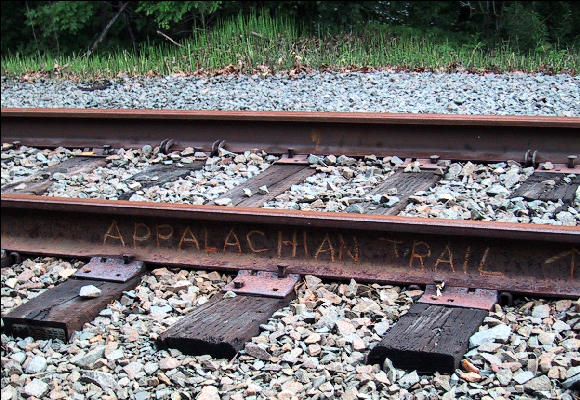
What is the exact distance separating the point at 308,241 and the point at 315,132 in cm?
200

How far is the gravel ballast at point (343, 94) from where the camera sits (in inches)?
254

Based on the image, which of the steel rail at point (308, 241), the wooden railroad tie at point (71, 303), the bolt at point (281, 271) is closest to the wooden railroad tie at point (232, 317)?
the bolt at point (281, 271)

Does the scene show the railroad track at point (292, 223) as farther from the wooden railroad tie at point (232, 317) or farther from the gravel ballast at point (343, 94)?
the gravel ballast at point (343, 94)

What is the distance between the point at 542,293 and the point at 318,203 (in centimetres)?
147

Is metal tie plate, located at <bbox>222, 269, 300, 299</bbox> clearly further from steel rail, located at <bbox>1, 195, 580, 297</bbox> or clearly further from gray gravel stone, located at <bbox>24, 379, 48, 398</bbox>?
gray gravel stone, located at <bbox>24, 379, 48, 398</bbox>

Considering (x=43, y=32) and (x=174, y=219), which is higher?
(x=174, y=219)

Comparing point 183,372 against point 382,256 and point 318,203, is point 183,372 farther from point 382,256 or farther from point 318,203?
point 318,203

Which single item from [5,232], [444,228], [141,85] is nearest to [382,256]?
[444,228]

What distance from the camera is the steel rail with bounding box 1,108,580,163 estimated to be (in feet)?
16.8

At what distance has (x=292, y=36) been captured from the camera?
34.3ft

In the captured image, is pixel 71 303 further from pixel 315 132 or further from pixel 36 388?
pixel 315 132

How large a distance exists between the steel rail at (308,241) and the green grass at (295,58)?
181 inches

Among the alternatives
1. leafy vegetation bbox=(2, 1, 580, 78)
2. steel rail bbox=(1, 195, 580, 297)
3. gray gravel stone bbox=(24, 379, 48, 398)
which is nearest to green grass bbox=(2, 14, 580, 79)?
leafy vegetation bbox=(2, 1, 580, 78)

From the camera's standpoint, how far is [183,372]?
283 centimetres
